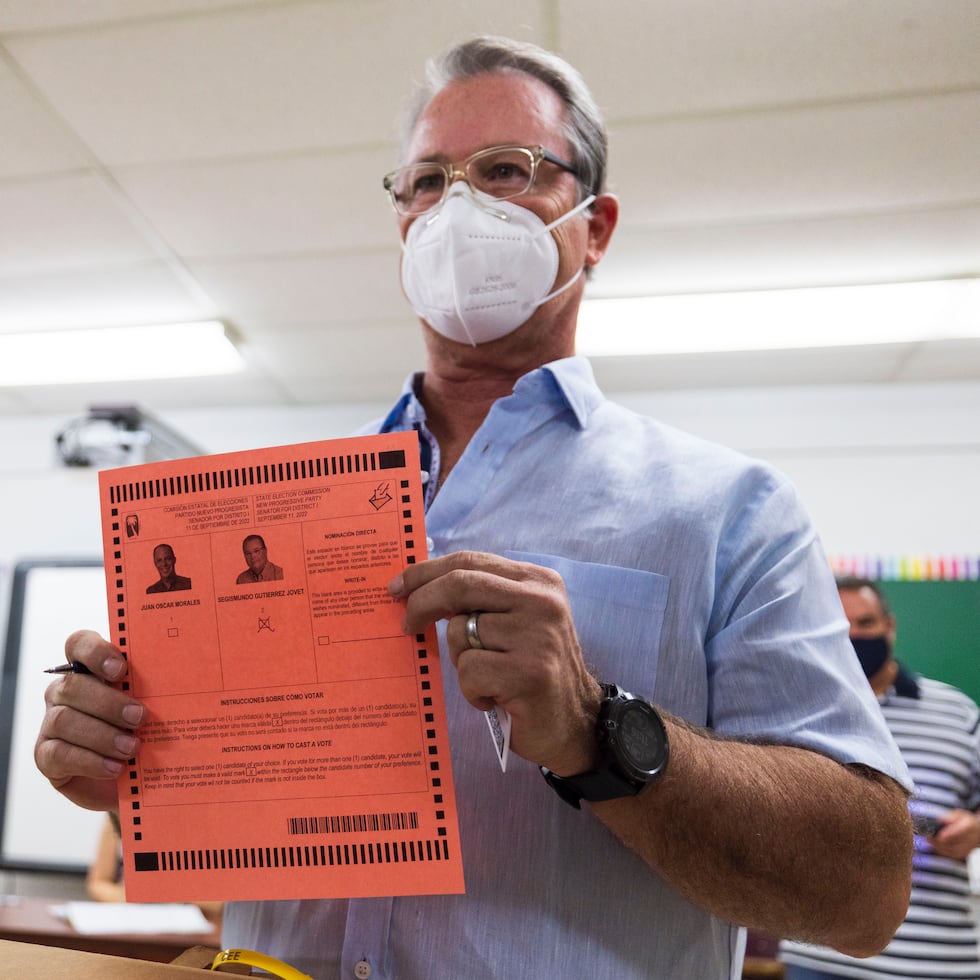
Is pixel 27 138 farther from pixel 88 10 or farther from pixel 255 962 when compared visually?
pixel 255 962

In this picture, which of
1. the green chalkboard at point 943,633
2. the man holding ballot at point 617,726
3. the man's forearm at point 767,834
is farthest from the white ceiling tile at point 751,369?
the man's forearm at point 767,834

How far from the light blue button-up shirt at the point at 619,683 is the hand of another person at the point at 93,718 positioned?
0.76 ft

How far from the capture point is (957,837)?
7.95 feet

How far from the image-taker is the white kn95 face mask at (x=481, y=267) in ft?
3.52

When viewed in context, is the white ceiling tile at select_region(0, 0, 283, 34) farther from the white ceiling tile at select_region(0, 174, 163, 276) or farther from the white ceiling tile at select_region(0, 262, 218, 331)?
the white ceiling tile at select_region(0, 262, 218, 331)

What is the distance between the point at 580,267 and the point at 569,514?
433mm

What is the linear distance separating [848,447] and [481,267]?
133 inches

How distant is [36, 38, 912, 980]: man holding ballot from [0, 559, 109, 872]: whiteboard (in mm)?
3297

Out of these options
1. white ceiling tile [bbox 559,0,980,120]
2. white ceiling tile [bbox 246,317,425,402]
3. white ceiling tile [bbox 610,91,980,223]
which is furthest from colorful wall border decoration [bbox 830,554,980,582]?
white ceiling tile [bbox 559,0,980,120]

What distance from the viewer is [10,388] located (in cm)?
418

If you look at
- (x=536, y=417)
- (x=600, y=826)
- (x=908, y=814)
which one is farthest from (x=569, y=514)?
(x=908, y=814)

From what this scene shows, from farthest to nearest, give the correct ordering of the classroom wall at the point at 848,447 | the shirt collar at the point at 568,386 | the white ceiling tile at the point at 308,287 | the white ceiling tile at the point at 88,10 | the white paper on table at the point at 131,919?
the classroom wall at the point at 848,447, the white ceiling tile at the point at 308,287, the white paper on table at the point at 131,919, the white ceiling tile at the point at 88,10, the shirt collar at the point at 568,386

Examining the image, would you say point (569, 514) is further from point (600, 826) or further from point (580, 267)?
point (580, 267)

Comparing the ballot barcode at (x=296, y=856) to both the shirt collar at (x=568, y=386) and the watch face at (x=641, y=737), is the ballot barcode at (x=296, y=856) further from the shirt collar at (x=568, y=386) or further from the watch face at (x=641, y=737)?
the shirt collar at (x=568, y=386)
